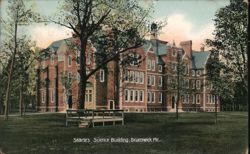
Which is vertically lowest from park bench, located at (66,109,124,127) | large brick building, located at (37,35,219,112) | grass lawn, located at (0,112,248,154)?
grass lawn, located at (0,112,248,154)

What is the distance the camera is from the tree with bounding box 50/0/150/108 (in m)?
10.0

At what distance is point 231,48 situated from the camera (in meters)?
9.57

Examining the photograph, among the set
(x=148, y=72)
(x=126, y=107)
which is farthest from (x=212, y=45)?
(x=148, y=72)

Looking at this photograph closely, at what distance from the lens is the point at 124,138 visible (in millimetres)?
8586

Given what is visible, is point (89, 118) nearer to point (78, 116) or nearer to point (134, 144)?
point (78, 116)

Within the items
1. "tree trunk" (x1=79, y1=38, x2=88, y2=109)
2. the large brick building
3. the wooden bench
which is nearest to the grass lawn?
the wooden bench

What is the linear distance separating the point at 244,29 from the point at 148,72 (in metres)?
16.1

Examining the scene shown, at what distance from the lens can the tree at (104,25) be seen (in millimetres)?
10000

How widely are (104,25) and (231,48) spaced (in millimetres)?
3266

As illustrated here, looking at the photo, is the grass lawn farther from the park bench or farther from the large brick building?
the large brick building

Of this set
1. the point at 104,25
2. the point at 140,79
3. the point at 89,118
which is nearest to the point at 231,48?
the point at 104,25

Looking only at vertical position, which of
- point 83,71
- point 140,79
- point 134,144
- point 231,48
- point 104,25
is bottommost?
point 134,144

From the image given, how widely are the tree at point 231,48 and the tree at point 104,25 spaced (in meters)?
1.78

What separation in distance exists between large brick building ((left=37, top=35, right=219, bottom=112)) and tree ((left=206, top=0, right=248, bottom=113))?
0.50 m
